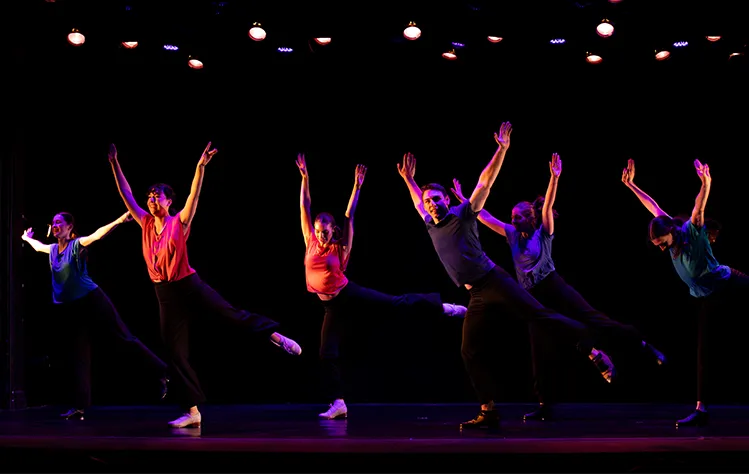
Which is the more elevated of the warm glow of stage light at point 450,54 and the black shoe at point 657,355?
the warm glow of stage light at point 450,54

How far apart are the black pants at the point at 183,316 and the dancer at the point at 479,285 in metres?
1.57

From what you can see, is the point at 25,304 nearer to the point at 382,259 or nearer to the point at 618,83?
the point at 382,259

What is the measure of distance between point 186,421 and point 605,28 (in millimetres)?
4323

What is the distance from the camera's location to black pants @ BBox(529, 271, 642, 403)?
569 centimetres

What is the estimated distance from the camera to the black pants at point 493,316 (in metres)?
5.06

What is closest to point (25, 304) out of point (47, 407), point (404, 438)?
point (47, 407)

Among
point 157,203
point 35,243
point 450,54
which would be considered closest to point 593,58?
point 450,54

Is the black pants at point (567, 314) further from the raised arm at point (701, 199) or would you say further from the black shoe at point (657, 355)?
the raised arm at point (701, 199)

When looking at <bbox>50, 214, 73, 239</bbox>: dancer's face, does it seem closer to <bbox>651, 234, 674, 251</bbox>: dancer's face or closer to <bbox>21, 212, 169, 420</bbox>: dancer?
<bbox>21, 212, 169, 420</bbox>: dancer

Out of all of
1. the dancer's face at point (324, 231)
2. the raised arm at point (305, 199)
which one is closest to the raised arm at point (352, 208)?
the dancer's face at point (324, 231)

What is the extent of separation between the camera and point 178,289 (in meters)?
5.36

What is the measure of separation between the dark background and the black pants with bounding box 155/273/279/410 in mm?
2256

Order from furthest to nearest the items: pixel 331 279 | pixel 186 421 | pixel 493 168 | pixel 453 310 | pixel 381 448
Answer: pixel 453 310
pixel 331 279
pixel 186 421
pixel 493 168
pixel 381 448

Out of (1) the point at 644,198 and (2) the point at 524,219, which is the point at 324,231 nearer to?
(2) the point at 524,219
